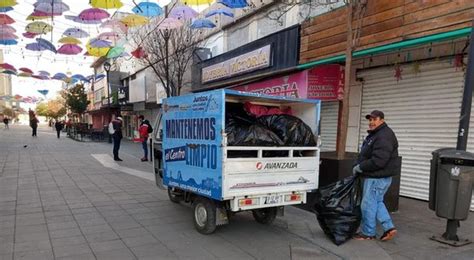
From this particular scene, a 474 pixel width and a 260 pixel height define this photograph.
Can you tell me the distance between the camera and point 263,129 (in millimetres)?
5035

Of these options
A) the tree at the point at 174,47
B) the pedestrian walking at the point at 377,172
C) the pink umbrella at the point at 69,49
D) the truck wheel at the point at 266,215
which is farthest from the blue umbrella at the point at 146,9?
the pedestrian walking at the point at 377,172

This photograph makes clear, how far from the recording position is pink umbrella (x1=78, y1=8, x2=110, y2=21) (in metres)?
12.1

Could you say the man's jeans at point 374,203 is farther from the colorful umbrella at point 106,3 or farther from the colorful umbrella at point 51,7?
the colorful umbrella at point 51,7

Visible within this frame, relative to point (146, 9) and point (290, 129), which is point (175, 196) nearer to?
point (290, 129)

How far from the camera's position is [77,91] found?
3706 cm

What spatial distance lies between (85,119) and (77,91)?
26.6 meters

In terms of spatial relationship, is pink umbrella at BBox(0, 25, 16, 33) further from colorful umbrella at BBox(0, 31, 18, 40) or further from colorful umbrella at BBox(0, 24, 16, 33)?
colorful umbrella at BBox(0, 31, 18, 40)

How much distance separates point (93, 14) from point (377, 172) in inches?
434

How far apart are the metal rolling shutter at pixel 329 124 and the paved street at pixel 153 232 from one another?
2992mm

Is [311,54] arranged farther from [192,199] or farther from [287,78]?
[192,199]

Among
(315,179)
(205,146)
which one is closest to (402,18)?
(315,179)

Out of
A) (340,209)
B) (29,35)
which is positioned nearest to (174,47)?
(29,35)

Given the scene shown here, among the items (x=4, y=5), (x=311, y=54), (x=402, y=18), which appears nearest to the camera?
(x=402, y=18)

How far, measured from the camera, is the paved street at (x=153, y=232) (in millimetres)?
4414
